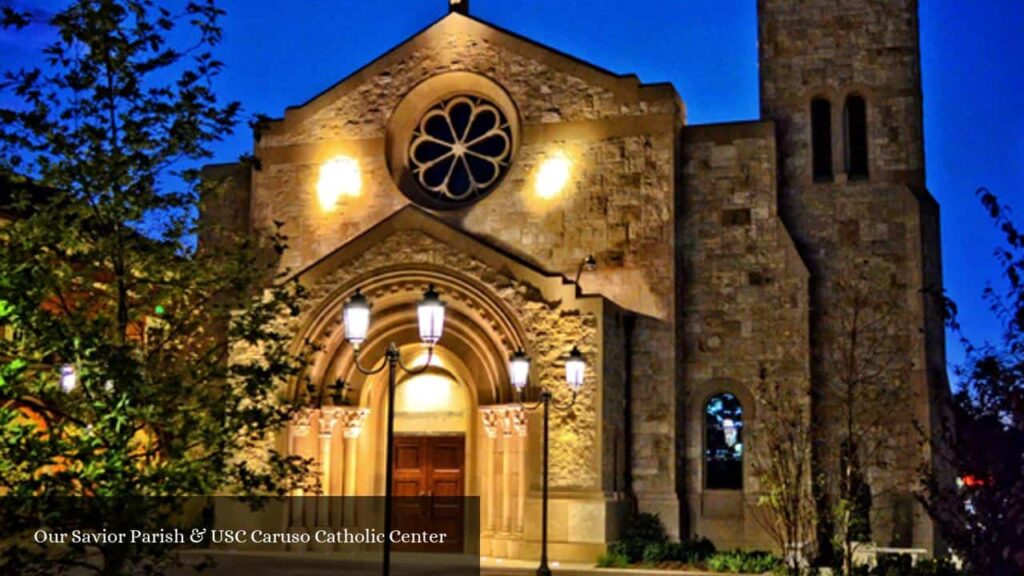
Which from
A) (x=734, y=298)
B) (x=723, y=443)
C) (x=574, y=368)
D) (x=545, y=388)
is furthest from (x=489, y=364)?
(x=734, y=298)

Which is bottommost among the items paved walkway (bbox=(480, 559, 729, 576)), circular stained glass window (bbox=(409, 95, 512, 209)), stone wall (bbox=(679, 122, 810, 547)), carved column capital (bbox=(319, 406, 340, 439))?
paved walkway (bbox=(480, 559, 729, 576))

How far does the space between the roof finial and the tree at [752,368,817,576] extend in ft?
35.1

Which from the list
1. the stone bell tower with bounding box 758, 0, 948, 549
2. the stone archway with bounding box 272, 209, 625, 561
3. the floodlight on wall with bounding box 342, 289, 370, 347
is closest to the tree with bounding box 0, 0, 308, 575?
the floodlight on wall with bounding box 342, 289, 370, 347

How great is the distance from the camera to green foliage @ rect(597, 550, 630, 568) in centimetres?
2173

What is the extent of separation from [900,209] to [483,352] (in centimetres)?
907

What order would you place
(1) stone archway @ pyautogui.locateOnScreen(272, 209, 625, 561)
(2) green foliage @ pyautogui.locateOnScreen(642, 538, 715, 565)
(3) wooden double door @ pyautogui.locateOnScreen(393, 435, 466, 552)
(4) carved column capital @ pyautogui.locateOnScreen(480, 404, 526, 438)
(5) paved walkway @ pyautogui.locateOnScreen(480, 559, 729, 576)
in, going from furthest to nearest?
1. (3) wooden double door @ pyautogui.locateOnScreen(393, 435, 466, 552)
2. (4) carved column capital @ pyautogui.locateOnScreen(480, 404, 526, 438)
3. (1) stone archway @ pyautogui.locateOnScreen(272, 209, 625, 561)
4. (2) green foliage @ pyautogui.locateOnScreen(642, 538, 715, 565)
5. (5) paved walkway @ pyautogui.locateOnScreen(480, 559, 729, 576)

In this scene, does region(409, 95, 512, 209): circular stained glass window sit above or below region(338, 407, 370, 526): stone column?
above

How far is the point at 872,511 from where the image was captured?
23.4 metres

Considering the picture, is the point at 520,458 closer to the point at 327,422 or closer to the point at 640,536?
the point at 640,536

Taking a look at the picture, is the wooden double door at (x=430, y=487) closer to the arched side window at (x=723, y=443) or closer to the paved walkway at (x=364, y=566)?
A: the paved walkway at (x=364, y=566)

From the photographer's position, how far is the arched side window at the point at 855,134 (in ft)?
83.1

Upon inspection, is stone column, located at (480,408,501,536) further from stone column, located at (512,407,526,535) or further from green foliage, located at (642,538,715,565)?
green foliage, located at (642,538,715,565)

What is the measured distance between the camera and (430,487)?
83.2 ft

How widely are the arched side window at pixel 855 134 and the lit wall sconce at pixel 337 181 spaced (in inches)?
424
